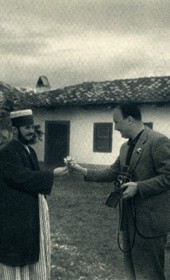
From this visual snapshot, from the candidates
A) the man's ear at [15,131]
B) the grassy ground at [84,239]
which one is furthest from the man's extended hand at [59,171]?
the grassy ground at [84,239]

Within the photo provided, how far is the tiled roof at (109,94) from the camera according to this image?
16406 millimetres

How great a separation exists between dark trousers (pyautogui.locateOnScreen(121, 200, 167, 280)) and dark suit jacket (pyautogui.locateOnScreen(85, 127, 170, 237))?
2.7 inches

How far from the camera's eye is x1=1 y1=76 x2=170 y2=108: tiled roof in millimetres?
16406

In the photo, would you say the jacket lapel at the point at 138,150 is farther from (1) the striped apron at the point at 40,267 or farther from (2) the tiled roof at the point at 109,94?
(2) the tiled roof at the point at 109,94

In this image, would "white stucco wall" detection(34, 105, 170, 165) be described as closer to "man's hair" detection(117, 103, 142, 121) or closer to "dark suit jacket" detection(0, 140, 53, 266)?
"man's hair" detection(117, 103, 142, 121)

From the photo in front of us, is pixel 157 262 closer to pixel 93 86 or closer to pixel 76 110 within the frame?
pixel 76 110

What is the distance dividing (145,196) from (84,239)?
2848 mm

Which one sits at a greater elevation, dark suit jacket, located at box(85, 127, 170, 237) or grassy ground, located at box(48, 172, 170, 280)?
dark suit jacket, located at box(85, 127, 170, 237)

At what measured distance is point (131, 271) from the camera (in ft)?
12.5

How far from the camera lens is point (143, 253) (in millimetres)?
3637

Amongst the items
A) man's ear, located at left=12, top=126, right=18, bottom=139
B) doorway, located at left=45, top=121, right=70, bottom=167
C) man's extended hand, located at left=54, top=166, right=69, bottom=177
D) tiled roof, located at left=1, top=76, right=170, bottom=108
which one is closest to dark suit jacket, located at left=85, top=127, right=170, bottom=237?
man's extended hand, located at left=54, top=166, right=69, bottom=177

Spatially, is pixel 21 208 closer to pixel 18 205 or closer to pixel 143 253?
pixel 18 205

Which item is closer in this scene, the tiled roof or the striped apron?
the striped apron

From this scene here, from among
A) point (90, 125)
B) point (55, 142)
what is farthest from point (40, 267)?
point (55, 142)
